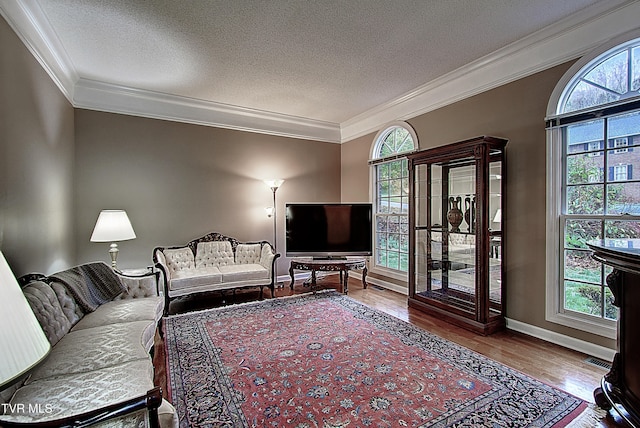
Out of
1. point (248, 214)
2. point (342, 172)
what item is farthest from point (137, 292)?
point (342, 172)

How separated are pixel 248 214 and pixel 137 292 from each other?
2336 mm

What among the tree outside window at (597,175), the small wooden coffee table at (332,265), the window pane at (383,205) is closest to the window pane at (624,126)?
the tree outside window at (597,175)

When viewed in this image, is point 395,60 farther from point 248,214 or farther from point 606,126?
point 248,214

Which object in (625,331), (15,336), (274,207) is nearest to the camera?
(15,336)

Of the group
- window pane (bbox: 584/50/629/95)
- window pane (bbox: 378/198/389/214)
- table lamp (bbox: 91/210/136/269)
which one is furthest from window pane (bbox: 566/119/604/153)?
table lamp (bbox: 91/210/136/269)

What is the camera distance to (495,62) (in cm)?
351

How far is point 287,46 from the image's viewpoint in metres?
3.21

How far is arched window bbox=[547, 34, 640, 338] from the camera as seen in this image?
104 inches

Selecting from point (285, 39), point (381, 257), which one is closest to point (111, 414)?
point (285, 39)

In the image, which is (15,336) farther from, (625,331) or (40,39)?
(40,39)

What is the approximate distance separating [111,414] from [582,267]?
12.3 feet

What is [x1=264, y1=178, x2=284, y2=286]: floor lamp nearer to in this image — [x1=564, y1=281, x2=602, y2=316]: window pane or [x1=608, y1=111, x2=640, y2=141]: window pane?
[x1=564, y1=281, x2=602, y2=316]: window pane

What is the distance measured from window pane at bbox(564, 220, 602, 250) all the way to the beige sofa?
3.54 m

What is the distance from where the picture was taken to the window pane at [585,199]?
282cm
